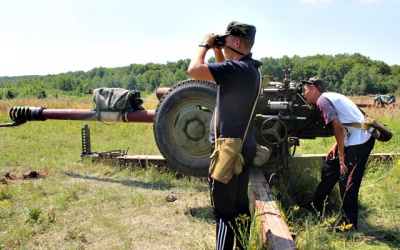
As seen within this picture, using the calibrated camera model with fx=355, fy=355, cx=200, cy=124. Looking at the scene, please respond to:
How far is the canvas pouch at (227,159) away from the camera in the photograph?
2586 millimetres

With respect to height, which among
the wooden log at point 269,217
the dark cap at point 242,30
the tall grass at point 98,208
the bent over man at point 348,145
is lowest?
the tall grass at point 98,208

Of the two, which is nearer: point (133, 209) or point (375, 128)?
point (375, 128)

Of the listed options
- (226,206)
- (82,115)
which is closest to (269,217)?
(226,206)

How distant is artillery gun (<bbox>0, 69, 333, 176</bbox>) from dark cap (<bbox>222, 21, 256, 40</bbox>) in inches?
76.9

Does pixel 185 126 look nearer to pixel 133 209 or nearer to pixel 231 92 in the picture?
pixel 133 209

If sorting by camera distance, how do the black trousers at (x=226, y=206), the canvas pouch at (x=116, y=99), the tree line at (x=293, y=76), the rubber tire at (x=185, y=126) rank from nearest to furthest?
the black trousers at (x=226, y=206) → the rubber tire at (x=185, y=126) → the canvas pouch at (x=116, y=99) → the tree line at (x=293, y=76)

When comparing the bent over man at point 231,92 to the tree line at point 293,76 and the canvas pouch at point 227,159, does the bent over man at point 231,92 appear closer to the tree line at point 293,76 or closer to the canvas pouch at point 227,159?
the canvas pouch at point 227,159

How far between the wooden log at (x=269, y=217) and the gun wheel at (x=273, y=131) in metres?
0.53

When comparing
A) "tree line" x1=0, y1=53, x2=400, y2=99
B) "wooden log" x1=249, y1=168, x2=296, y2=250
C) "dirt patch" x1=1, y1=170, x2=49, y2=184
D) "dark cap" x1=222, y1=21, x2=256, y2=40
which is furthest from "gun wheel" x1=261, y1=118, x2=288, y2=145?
"tree line" x1=0, y1=53, x2=400, y2=99

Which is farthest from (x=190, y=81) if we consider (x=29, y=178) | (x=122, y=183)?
(x=29, y=178)

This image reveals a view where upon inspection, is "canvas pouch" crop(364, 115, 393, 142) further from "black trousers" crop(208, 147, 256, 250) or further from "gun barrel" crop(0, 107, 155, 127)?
"gun barrel" crop(0, 107, 155, 127)

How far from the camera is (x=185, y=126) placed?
485cm

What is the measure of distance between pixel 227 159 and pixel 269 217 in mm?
843

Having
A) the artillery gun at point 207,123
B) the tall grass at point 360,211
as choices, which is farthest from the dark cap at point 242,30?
the artillery gun at point 207,123
